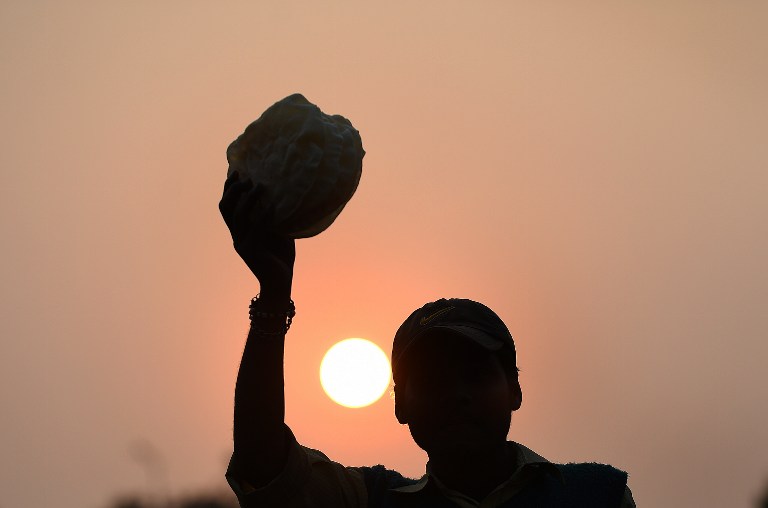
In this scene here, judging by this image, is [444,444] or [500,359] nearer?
[444,444]

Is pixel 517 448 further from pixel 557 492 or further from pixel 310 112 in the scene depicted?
pixel 310 112

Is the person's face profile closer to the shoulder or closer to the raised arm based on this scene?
the shoulder

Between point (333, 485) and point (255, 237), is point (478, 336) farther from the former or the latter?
point (255, 237)

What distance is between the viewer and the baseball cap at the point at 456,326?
13.7ft

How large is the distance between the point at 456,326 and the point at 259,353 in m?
0.89

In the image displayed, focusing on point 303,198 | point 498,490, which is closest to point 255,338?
point 303,198

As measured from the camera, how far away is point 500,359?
426 centimetres

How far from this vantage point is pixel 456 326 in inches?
165

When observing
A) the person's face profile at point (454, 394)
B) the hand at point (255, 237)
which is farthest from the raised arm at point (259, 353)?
the person's face profile at point (454, 394)

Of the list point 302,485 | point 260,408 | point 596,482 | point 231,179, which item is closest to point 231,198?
point 231,179

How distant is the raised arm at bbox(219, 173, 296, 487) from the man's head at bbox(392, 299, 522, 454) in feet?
2.01

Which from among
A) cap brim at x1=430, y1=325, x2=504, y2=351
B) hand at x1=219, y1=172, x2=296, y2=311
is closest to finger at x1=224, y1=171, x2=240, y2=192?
hand at x1=219, y1=172, x2=296, y2=311

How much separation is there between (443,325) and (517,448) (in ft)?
2.01

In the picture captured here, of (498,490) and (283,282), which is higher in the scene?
(283,282)
